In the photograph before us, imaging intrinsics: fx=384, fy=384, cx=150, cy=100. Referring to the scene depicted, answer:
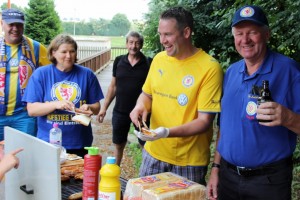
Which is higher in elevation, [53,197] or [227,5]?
[227,5]

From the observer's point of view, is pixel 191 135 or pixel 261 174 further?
pixel 191 135

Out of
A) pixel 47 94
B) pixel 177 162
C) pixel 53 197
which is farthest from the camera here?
pixel 47 94

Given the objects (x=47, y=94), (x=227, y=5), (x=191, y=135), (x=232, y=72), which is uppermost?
(x=227, y=5)

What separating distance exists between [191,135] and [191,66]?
534mm

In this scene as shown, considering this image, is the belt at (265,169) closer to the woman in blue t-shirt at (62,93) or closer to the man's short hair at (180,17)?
the man's short hair at (180,17)

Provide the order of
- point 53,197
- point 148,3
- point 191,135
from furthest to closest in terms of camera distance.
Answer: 1. point 148,3
2. point 191,135
3. point 53,197

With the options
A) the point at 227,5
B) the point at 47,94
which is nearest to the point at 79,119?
the point at 47,94

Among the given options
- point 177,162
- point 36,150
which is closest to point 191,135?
point 177,162

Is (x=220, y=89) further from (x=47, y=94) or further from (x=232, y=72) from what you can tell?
(x=47, y=94)

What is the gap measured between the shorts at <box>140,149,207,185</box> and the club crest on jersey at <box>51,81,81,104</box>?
34.8 inches

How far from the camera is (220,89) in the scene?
291 cm

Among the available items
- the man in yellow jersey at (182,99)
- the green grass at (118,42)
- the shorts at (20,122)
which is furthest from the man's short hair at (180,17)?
the green grass at (118,42)

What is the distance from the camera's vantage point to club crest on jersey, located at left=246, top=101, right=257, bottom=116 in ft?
8.24

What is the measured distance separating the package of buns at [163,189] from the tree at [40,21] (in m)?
21.5
